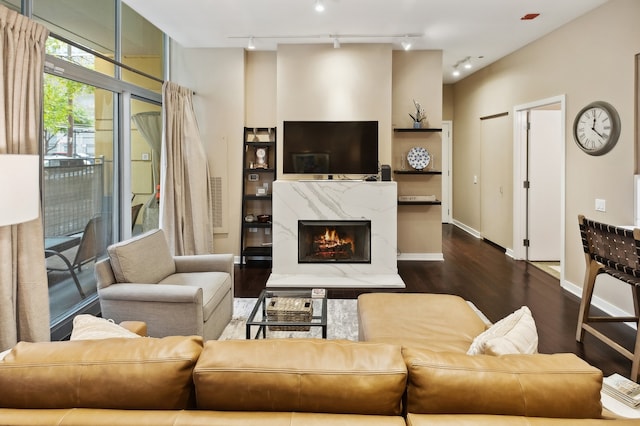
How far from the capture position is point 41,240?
2.71 meters

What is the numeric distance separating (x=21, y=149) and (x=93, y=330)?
1621 mm

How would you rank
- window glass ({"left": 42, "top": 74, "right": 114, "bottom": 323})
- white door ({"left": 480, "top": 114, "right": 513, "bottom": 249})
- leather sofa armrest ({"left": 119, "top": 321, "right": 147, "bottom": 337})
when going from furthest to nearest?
white door ({"left": 480, "top": 114, "right": 513, "bottom": 249}), window glass ({"left": 42, "top": 74, "right": 114, "bottom": 323}), leather sofa armrest ({"left": 119, "top": 321, "right": 147, "bottom": 337})

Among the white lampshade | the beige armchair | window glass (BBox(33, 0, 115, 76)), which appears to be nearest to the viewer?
the white lampshade

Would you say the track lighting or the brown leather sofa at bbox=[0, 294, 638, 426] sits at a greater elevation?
the track lighting

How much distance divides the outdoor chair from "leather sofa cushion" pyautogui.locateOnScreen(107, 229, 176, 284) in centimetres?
328

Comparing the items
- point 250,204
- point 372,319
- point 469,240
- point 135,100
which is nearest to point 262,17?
point 135,100

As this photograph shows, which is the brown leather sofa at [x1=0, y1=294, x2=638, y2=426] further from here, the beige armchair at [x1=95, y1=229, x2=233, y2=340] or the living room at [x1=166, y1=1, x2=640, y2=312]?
the living room at [x1=166, y1=1, x2=640, y2=312]

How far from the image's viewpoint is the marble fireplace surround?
5.17 m

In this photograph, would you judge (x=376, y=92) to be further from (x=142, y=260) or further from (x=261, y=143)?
(x=142, y=260)

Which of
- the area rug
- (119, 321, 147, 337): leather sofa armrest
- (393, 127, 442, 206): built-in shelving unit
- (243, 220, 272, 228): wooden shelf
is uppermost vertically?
(393, 127, 442, 206): built-in shelving unit

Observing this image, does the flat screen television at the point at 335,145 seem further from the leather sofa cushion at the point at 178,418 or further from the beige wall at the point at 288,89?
the leather sofa cushion at the point at 178,418

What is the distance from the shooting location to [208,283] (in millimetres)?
3283

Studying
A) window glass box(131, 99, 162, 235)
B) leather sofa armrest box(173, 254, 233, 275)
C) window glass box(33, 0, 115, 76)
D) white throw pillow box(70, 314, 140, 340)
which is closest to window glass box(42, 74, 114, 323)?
window glass box(33, 0, 115, 76)

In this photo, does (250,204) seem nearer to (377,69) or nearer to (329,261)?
(329,261)
